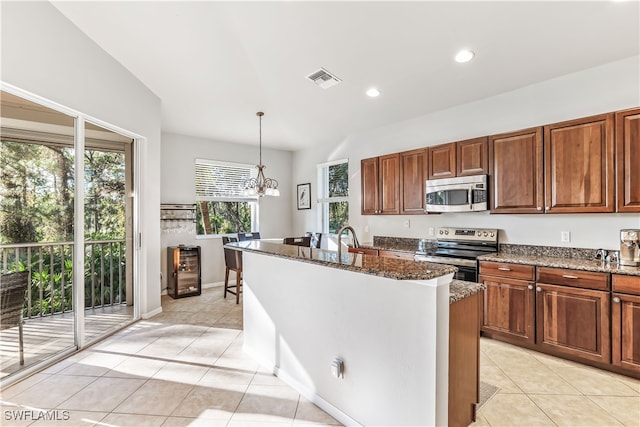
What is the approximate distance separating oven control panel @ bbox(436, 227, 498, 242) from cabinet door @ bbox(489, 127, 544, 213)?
0.89ft

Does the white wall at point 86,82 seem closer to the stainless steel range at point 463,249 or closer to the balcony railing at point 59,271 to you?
the balcony railing at point 59,271

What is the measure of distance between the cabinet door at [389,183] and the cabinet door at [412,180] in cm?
7

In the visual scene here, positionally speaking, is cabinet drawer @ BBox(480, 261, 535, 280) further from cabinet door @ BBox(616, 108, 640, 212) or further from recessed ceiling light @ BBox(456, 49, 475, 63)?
recessed ceiling light @ BBox(456, 49, 475, 63)

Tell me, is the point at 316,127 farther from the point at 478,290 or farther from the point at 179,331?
the point at 478,290

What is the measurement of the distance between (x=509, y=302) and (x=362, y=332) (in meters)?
2.02

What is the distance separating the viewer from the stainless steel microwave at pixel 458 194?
3391 millimetres

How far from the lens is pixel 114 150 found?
3420 mm

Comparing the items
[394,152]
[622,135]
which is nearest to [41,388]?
[394,152]

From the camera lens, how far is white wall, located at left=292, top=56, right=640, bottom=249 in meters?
2.73

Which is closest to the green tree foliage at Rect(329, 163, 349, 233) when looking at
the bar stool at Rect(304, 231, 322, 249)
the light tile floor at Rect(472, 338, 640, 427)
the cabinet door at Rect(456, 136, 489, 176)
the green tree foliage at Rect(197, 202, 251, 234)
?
the bar stool at Rect(304, 231, 322, 249)

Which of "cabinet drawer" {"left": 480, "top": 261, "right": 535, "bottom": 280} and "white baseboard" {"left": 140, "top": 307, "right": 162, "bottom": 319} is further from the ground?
"cabinet drawer" {"left": 480, "top": 261, "right": 535, "bottom": 280}

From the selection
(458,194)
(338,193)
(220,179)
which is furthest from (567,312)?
(220,179)

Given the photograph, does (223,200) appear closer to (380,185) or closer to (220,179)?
(220,179)

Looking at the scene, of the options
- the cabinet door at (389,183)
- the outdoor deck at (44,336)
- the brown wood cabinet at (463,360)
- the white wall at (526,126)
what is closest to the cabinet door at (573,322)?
the white wall at (526,126)
